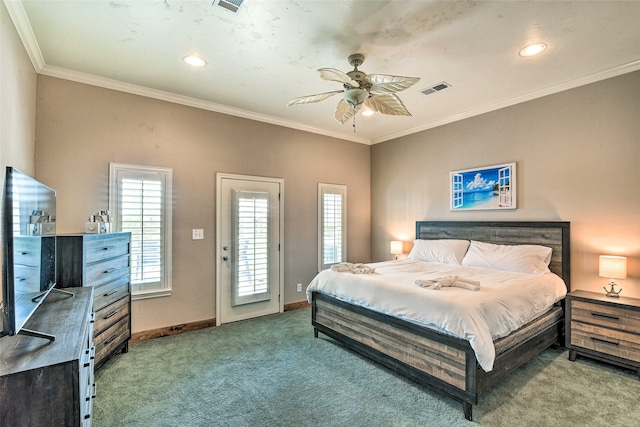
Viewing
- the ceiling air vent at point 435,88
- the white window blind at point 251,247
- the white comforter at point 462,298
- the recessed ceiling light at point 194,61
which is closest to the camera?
the white comforter at point 462,298

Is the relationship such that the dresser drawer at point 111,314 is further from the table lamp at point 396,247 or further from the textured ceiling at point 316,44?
the table lamp at point 396,247

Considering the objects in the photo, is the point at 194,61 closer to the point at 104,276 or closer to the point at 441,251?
the point at 104,276

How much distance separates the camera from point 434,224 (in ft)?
15.6

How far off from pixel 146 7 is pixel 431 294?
305cm

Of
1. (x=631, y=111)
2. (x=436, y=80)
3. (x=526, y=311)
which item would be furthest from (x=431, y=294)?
(x=631, y=111)

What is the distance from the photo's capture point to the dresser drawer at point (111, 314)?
2.63 meters

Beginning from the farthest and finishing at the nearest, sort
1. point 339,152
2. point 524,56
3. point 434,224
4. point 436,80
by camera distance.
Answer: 1. point 339,152
2. point 434,224
3. point 436,80
4. point 524,56

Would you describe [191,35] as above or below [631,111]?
above

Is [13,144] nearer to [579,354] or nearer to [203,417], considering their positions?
[203,417]

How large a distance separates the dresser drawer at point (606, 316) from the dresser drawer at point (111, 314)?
4.41m

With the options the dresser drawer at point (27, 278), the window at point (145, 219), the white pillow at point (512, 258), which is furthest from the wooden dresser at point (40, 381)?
the white pillow at point (512, 258)

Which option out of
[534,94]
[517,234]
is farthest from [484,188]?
[534,94]

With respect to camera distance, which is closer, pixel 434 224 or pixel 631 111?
pixel 631 111

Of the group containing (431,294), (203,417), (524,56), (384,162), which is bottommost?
(203,417)
